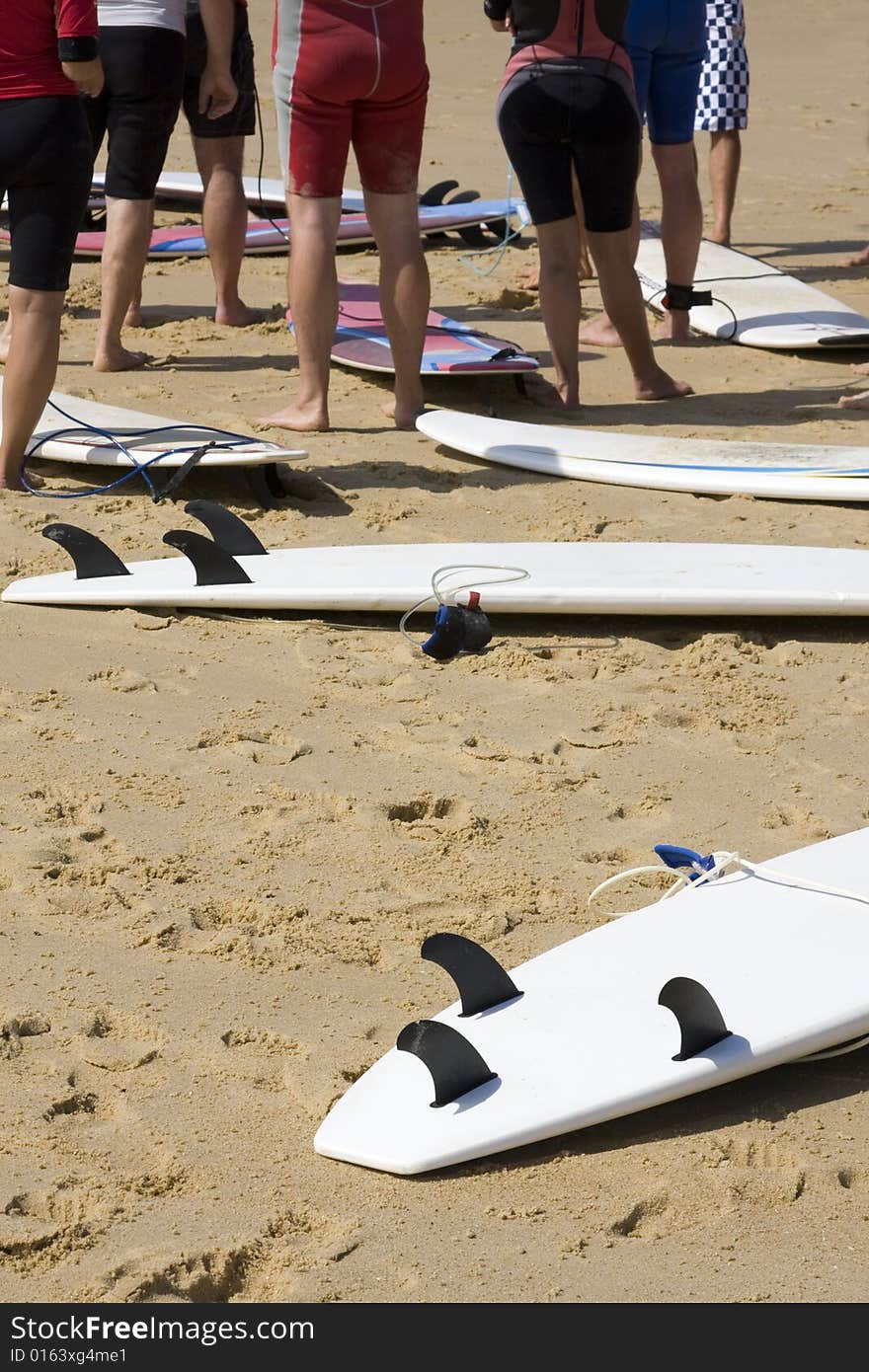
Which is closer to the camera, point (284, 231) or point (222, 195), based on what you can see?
point (222, 195)

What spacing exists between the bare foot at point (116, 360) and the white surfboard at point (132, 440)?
0.61 meters

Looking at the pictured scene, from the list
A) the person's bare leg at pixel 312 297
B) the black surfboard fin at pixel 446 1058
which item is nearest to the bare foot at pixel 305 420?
the person's bare leg at pixel 312 297

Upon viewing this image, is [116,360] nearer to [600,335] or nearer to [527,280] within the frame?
[600,335]

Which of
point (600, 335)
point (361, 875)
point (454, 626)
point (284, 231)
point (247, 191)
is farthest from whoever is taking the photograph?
point (247, 191)

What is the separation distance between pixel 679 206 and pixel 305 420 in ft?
5.66

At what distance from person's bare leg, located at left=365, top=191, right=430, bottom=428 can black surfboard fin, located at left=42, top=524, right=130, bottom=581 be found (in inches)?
56.8

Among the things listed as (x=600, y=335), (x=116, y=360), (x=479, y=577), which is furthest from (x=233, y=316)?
(x=479, y=577)

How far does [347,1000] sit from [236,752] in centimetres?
83

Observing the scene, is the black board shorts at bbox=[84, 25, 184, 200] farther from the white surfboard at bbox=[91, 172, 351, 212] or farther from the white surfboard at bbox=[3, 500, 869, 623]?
the white surfboard at bbox=[91, 172, 351, 212]

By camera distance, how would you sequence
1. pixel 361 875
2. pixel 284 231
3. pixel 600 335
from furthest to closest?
pixel 284 231
pixel 600 335
pixel 361 875

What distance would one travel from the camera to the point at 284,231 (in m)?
7.68

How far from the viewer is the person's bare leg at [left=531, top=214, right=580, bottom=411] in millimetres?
5004

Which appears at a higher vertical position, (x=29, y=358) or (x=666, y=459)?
(x=29, y=358)

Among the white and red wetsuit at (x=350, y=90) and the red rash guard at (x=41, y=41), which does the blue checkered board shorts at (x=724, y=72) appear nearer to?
the white and red wetsuit at (x=350, y=90)
